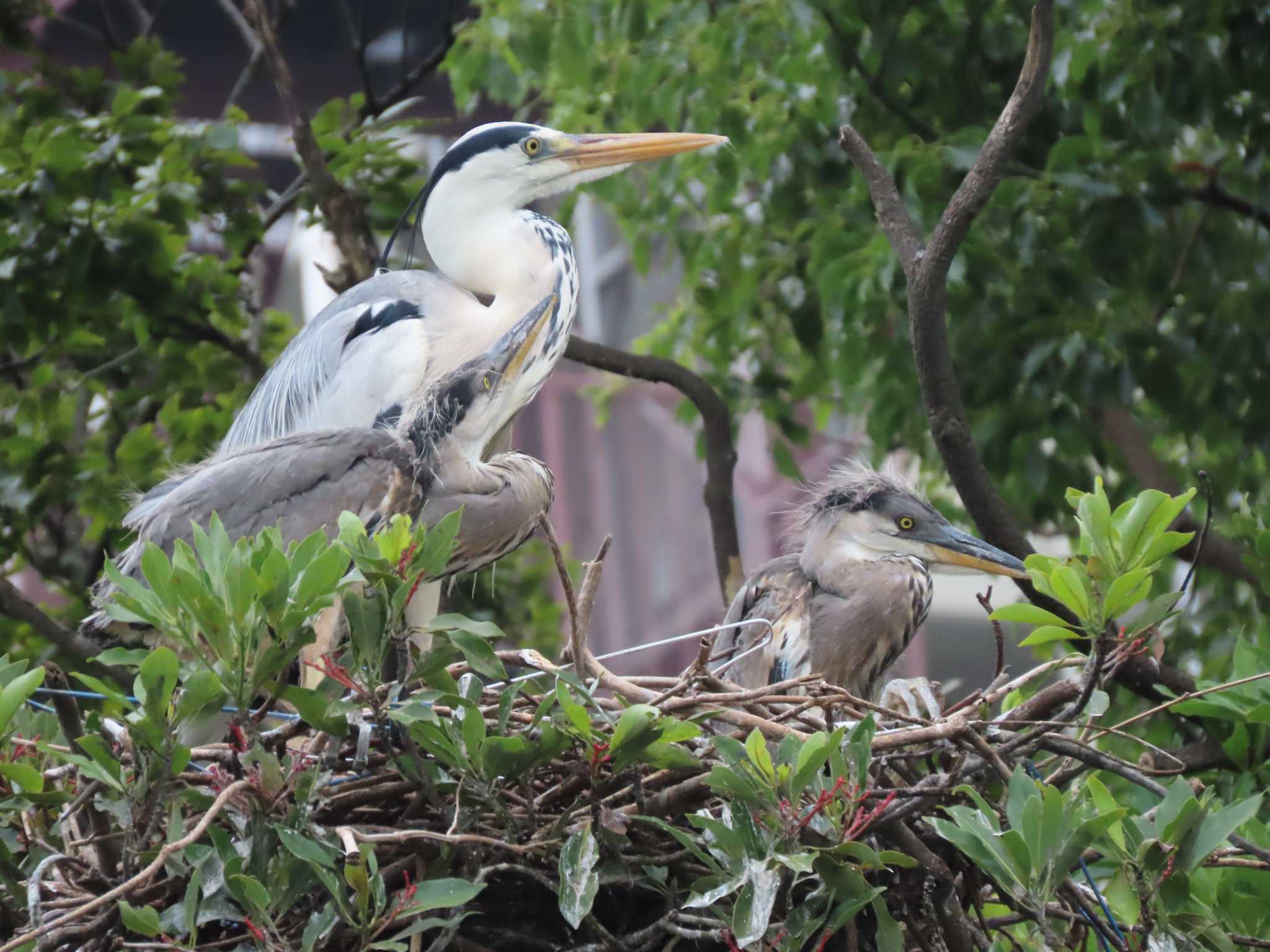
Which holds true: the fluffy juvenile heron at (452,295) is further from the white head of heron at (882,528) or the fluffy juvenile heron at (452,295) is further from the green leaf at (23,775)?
the green leaf at (23,775)

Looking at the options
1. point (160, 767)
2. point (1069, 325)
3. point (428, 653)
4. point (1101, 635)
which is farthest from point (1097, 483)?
point (1069, 325)

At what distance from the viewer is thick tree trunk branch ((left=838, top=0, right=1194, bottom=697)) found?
2719 mm

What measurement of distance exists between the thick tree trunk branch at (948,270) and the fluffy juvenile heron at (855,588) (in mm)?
140

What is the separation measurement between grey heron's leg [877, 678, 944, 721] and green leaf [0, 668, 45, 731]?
1.20 m

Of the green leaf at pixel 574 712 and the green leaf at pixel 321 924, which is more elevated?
the green leaf at pixel 574 712

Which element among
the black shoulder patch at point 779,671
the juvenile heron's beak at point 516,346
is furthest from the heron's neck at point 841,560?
the juvenile heron's beak at point 516,346

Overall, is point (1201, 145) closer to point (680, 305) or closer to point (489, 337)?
point (680, 305)

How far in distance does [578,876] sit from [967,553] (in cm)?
153

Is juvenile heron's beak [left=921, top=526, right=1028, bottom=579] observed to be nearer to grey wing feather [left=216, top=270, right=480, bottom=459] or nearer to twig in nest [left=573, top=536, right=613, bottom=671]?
grey wing feather [left=216, top=270, right=480, bottom=459]

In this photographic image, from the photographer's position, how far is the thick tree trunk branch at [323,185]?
141 inches

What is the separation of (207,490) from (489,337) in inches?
25.9

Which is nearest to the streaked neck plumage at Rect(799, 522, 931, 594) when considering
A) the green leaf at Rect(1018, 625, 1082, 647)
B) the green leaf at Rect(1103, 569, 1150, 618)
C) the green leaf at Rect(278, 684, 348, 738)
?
the green leaf at Rect(1018, 625, 1082, 647)

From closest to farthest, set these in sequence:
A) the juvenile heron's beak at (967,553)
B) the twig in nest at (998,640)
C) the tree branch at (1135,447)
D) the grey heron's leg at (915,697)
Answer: the twig in nest at (998,640)
the grey heron's leg at (915,697)
the juvenile heron's beak at (967,553)
the tree branch at (1135,447)

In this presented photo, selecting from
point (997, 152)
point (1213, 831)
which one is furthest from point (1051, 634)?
point (997, 152)
